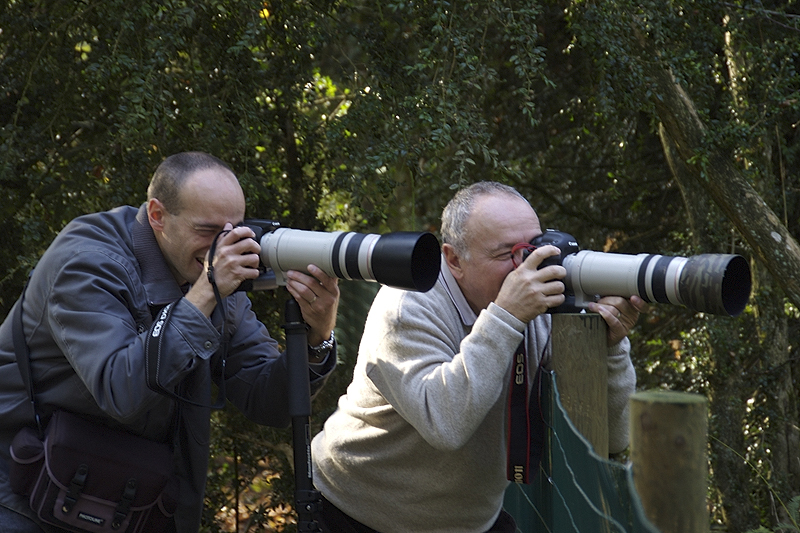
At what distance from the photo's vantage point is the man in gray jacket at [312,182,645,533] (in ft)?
6.46

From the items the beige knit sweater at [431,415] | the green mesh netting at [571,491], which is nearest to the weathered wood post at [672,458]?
the green mesh netting at [571,491]

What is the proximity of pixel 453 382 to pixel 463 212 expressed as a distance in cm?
50

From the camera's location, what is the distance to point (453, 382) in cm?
195

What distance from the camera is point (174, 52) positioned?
3439 mm

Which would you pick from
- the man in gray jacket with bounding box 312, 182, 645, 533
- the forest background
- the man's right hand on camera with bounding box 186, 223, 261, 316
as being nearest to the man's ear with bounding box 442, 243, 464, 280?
the man in gray jacket with bounding box 312, 182, 645, 533

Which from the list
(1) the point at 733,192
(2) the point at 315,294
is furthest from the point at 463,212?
(1) the point at 733,192

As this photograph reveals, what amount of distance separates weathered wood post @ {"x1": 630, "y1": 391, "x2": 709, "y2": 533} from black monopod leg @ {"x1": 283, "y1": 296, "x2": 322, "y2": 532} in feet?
3.52

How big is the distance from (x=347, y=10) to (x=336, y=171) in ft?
2.35

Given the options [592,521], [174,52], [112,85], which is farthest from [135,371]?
[112,85]

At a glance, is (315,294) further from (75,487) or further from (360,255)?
(75,487)

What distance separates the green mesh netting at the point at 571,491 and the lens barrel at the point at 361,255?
1.35 feet

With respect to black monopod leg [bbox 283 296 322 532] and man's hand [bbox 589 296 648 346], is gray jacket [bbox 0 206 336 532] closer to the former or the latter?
black monopod leg [bbox 283 296 322 532]

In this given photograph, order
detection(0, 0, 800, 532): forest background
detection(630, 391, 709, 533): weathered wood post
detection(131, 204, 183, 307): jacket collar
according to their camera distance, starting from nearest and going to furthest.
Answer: detection(630, 391, 709, 533): weathered wood post < detection(131, 204, 183, 307): jacket collar < detection(0, 0, 800, 532): forest background

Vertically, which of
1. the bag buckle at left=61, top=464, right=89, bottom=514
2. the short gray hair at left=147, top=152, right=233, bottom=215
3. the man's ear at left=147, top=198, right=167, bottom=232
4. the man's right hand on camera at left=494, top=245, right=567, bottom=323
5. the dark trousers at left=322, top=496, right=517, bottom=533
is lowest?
the dark trousers at left=322, top=496, right=517, bottom=533
